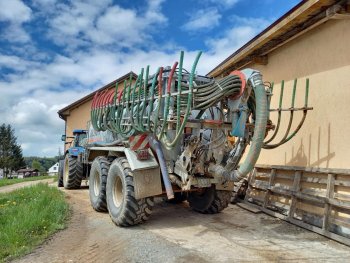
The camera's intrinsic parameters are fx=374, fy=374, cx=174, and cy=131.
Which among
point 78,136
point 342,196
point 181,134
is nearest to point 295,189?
point 342,196

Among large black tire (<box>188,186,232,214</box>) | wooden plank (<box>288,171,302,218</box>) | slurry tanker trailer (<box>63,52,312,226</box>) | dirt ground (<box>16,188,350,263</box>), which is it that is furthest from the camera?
large black tire (<box>188,186,232,214</box>)

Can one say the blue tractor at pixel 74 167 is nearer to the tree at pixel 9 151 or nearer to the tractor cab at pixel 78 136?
the tractor cab at pixel 78 136

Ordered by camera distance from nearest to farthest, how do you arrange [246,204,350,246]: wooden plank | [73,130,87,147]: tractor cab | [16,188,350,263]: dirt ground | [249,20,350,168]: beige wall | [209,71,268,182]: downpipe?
[16,188,350,263]: dirt ground
[209,71,268,182]: downpipe
[246,204,350,246]: wooden plank
[249,20,350,168]: beige wall
[73,130,87,147]: tractor cab

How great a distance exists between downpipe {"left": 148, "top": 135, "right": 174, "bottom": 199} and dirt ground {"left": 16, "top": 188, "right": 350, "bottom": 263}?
0.74m

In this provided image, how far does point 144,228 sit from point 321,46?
512 centimetres

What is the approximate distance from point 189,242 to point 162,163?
1462 mm

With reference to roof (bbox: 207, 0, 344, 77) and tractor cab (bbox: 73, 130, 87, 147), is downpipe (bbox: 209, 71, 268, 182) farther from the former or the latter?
tractor cab (bbox: 73, 130, 87, 147)

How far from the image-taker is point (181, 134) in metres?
6.05

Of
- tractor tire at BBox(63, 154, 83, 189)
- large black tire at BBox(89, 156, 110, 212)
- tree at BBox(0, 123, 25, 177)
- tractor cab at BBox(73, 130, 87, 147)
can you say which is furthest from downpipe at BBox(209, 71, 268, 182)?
tree at BBox(0, 123, 25, 177)

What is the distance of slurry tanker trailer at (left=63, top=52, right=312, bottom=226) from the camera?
5.79 m

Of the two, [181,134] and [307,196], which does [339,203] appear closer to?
[307,196]

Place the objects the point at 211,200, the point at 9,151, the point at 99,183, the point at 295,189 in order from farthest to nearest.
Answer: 1. the point at 9,151
2. the point at 99,183
3. the point at 211,200
4. the point at 295,189

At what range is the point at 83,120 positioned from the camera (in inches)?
985

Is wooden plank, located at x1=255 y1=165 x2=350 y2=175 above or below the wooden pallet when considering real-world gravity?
above
